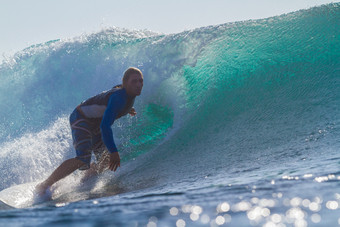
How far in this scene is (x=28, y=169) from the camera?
5348mm

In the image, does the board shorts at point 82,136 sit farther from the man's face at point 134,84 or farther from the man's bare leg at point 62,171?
the man's face at point 134,84

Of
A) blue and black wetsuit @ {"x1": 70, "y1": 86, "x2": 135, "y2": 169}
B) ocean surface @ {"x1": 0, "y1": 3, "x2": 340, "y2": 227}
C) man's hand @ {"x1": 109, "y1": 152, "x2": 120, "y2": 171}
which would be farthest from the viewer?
blue and black wetsuit @ {"x1": 70, "y1": 86, "x2": 135, "y2": 169}

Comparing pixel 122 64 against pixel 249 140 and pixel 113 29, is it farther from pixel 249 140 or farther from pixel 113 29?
pixel 249 140

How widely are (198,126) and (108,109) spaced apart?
2.27 meters

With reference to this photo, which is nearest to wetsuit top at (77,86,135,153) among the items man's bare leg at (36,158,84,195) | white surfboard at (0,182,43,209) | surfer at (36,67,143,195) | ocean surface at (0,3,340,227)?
surfer at (36,67,143,195)

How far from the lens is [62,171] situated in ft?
13.0

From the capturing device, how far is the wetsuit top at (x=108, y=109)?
3.39 metres

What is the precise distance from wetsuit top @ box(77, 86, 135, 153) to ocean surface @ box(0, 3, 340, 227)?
0.57 metres

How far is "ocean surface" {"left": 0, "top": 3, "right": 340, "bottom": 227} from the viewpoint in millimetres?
1813

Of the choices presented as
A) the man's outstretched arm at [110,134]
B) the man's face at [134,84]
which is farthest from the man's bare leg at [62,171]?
the man's face at [134,84]

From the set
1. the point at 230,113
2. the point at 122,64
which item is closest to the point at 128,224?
the point at 230,113

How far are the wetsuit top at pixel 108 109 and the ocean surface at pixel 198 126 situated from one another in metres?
0.57

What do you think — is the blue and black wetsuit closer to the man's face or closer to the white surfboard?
the man's face

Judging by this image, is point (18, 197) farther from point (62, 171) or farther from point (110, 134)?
point (110, 134)
